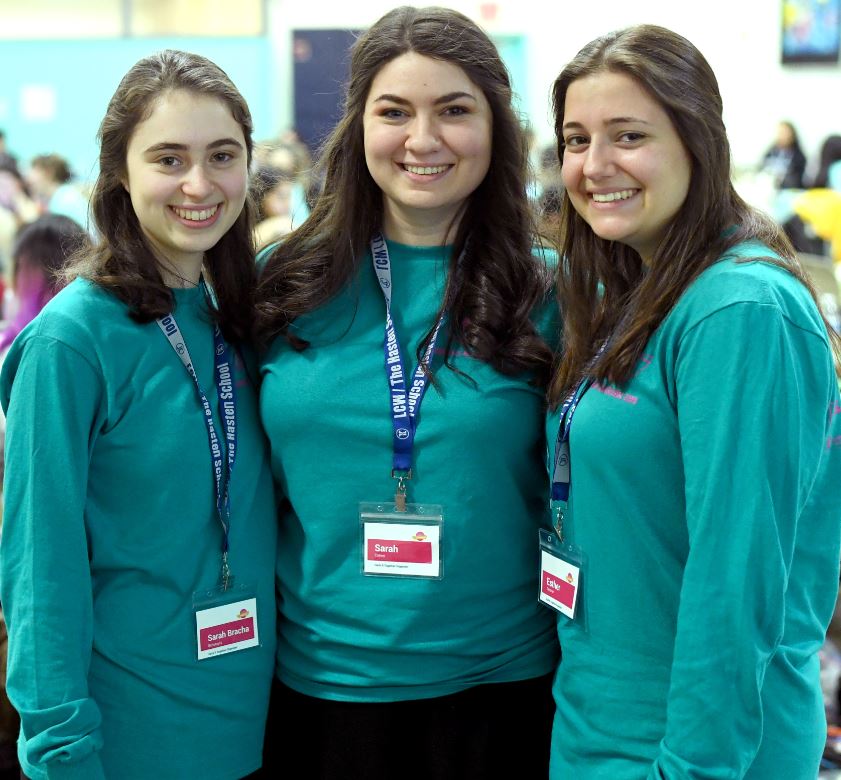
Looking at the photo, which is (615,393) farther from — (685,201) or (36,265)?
(36,265)

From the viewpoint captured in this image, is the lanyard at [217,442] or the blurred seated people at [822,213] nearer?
the lanyard at [217,442]

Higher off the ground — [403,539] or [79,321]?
[79,321]

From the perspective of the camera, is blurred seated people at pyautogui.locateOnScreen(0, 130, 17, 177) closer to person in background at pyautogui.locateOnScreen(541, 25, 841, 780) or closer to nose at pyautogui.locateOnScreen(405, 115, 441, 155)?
nose at pyautogui.locateOnScreen(405, 115, 441, 155)

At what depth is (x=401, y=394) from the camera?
170cm

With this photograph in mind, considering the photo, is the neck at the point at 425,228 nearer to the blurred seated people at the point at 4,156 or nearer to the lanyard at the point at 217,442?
the lanyard at the point at 217,442

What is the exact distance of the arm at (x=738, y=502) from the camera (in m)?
1.27

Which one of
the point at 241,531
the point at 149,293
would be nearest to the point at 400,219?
the point at 149,293

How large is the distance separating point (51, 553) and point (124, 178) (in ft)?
2.09

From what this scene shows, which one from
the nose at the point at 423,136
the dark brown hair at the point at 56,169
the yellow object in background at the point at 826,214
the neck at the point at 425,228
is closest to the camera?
the nose at the point at 423,136

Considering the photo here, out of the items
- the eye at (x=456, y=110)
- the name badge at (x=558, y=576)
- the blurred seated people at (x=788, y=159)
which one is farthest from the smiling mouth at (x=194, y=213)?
the blurred seated people at (x=788, y=159)

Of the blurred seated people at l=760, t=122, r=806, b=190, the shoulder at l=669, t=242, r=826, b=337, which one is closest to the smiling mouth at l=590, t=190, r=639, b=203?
the shoulder at l=669, t=242, r=826, b=337

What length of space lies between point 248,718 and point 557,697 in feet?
1.75

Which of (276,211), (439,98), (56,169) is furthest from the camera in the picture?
(56,169)

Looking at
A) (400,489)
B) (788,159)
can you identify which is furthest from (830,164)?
(400,489)
